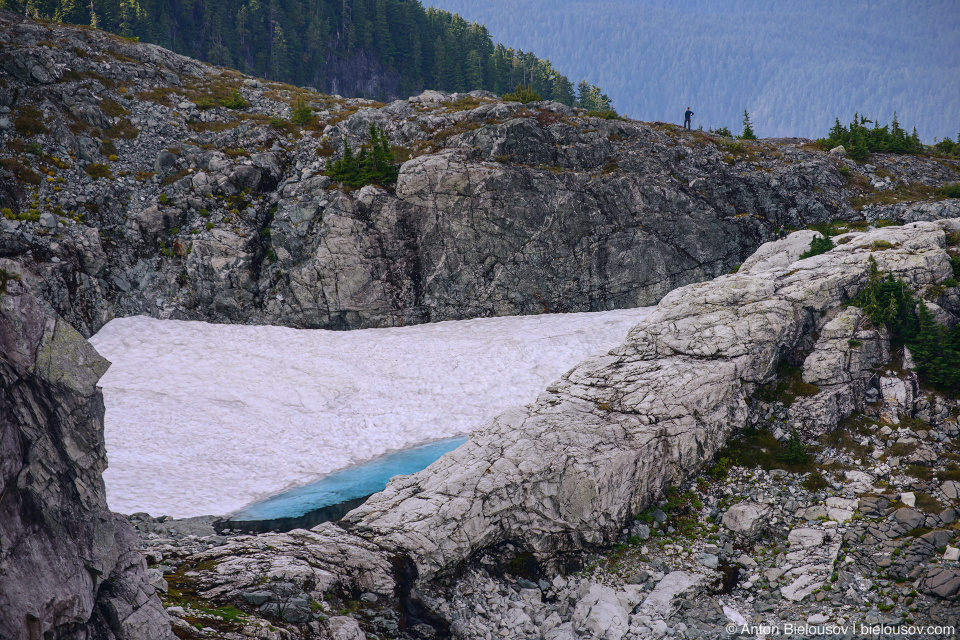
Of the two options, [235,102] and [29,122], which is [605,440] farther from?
[235,102]

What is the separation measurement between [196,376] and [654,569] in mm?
26971

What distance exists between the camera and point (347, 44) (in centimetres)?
11119

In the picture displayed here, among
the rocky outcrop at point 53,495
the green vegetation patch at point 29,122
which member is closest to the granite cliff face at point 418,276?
the rocky outcrop at point 53,495

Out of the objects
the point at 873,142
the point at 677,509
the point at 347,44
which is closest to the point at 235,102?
the point at 677,509

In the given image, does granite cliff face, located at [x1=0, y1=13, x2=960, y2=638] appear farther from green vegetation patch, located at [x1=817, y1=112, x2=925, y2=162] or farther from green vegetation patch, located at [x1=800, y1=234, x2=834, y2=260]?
green vegetation patch, located at [x1=817, y1=112, x2=925, y2=162]

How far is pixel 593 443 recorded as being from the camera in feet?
66.3

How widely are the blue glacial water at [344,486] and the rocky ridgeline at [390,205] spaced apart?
1509 cm

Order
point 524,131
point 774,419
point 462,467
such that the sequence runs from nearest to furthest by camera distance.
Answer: point 462,467 → point 774,419 → point 524,131

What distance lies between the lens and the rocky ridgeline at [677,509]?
15.5 metres

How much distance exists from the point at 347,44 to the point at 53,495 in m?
119

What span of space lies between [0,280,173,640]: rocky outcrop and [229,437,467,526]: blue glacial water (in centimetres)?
1225

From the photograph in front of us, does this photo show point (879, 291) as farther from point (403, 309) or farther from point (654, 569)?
point (403, 309)

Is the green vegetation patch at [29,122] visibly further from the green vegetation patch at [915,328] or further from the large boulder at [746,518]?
the green vegetation patch at [915,328]

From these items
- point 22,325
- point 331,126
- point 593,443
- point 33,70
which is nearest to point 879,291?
point 593,443
